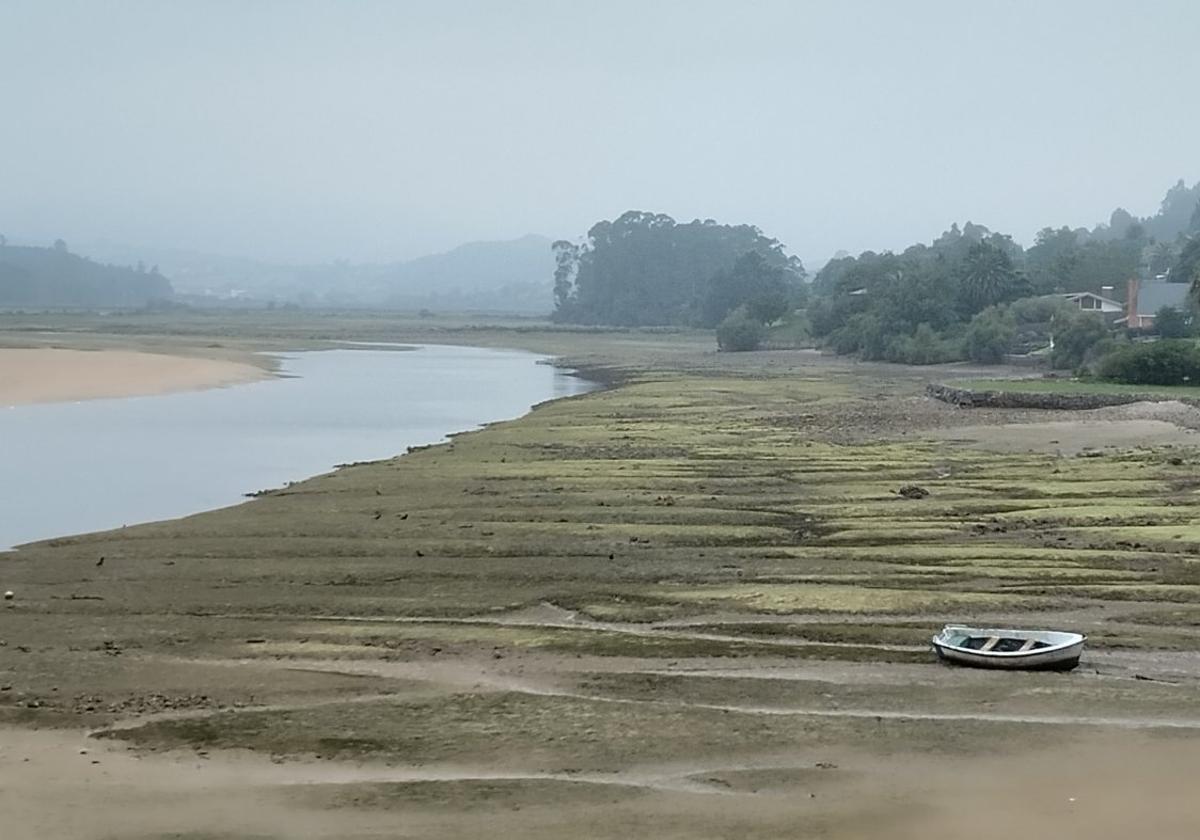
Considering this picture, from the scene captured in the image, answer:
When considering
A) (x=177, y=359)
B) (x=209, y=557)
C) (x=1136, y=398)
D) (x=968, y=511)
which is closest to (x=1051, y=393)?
(x=1136, y=398)

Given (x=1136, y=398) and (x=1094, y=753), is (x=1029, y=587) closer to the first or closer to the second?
(x=1094, y=753)

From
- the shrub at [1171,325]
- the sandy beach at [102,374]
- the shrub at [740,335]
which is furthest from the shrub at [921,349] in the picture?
the sandy beach at [102,374]

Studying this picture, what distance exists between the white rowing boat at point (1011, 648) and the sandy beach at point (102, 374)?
54368 millimetres

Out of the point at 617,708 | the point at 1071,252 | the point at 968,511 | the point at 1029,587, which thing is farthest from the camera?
the point at 1071,252

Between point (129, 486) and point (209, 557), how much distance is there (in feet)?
40.9

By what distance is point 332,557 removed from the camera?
1049 inches

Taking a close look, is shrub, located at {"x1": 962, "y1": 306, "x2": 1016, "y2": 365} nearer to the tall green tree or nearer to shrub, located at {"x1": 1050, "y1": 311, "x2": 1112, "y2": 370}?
the tall green tree

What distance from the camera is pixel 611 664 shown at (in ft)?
61.8

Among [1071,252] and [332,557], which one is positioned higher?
[1071,252]

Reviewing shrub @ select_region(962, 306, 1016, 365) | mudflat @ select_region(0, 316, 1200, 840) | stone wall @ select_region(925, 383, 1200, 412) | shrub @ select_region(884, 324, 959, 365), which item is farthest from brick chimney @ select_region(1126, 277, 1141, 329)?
mudflat @ select_region(0, 316, 1200, 840)

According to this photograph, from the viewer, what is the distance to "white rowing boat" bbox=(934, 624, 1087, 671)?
18.2 metres

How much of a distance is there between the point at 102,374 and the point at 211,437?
3412 cm

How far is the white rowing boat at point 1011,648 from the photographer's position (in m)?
18.2

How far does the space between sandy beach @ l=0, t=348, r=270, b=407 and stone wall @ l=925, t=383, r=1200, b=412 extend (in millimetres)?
39410
